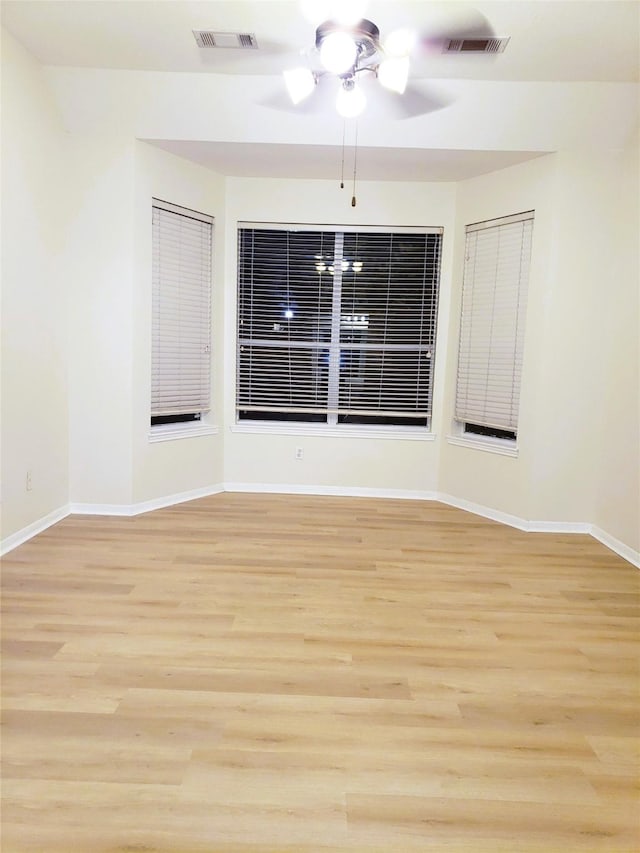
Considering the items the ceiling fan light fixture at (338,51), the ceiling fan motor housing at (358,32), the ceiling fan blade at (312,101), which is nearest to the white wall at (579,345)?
the ceiling fan blade at (312,101)

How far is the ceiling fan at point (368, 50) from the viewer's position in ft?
8.03

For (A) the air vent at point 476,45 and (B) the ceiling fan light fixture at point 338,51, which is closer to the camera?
(B) the ceiling fan light fixture at point 338,51

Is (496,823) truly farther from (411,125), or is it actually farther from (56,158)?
(56,158)

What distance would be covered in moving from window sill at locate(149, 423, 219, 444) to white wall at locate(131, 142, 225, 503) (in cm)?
4

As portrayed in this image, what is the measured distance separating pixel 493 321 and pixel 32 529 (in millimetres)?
4000

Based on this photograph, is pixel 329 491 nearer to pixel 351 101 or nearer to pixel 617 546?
pixel 617 546

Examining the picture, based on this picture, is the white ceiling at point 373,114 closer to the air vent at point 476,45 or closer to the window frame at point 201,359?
the air vent at point 476,45

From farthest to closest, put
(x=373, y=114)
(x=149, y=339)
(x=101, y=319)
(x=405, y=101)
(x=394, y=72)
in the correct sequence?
(x=149, y=339), (x=101, y=319), (x=373, y=114), (x=405, y=101), (x=394, y=72)

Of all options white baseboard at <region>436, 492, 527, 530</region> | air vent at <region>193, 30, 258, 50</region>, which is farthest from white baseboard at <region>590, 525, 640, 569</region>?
air vent at <region>193, 30, 258, 50</region>

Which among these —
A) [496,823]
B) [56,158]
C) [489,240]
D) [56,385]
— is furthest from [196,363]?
[496,823]

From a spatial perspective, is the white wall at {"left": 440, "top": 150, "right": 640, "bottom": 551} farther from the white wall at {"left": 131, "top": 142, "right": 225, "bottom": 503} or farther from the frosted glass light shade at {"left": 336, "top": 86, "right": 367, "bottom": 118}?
the white wall at {"left": 131, "top": 142, "right": 225, "bottom": 503}

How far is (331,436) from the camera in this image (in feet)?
17.2

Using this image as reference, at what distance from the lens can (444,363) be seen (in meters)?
5.17

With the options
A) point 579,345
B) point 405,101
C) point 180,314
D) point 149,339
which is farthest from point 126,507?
point 579,345
